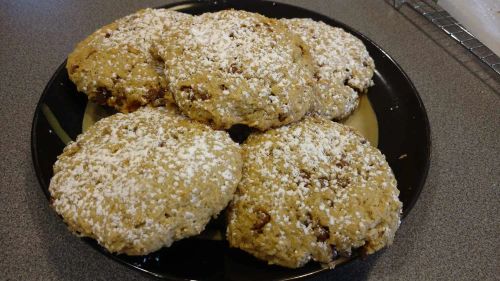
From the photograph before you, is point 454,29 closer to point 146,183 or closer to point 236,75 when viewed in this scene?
point 236,75

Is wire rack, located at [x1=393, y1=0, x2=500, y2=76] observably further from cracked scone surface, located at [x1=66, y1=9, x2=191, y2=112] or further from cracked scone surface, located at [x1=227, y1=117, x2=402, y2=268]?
cracked scone surface, located at [x1=66, y1=9, x2=191, y2=112]

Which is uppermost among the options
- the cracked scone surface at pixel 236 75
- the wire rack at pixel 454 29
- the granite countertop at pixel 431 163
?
the wire rack at pixel 454 29

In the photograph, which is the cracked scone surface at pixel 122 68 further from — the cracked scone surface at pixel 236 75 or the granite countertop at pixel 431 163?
the granite countertop at pixel 431 163

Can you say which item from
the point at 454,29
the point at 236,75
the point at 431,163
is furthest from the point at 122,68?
the point at 454,29

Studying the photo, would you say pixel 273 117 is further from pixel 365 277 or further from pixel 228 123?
pixel 365 277

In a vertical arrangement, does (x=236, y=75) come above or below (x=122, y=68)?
above

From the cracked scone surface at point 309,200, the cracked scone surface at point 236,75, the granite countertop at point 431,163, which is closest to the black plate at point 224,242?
the cracked scone surface at point 309,200
